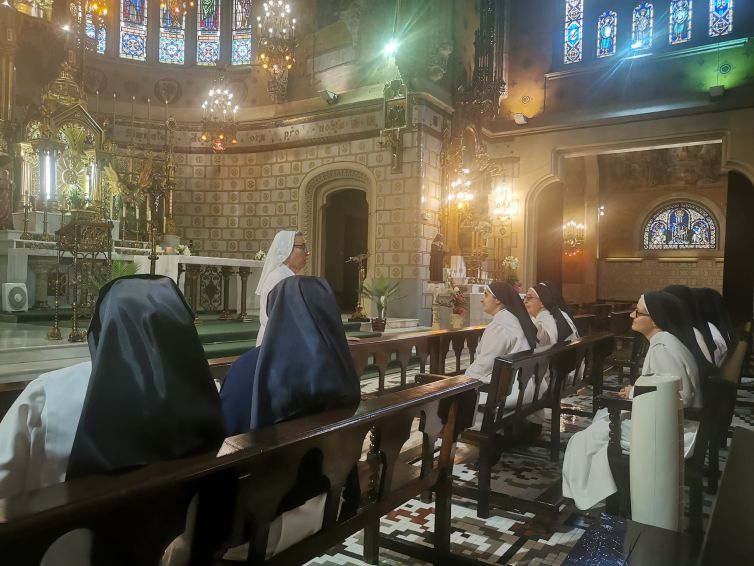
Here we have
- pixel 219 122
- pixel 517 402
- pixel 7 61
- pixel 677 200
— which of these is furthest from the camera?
pixel 677 200

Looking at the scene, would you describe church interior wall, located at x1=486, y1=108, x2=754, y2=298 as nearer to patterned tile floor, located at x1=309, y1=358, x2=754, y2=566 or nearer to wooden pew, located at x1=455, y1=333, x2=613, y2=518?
wooden pew, located at x1=455, y1=333, x2=613, y2=518

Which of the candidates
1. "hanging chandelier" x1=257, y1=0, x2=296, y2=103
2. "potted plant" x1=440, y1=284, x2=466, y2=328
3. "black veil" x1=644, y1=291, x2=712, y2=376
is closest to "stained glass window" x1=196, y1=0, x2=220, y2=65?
"hanging chandelier" x1=257, y1=0, x2=296, y2=103

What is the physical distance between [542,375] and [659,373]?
1.05 m

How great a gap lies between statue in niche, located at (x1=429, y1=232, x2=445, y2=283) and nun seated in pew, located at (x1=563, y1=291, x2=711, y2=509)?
963 centimetres

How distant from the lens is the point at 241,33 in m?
16.8

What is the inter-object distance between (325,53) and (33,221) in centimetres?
833

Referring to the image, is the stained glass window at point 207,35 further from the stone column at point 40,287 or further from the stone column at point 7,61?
the stone column at point 40,287

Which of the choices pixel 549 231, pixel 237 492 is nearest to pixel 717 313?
pixel 237 492

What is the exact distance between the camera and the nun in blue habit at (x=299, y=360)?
2.12 metres

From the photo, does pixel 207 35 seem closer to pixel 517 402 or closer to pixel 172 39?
pixel 172 39

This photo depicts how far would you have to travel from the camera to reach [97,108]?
609 inches

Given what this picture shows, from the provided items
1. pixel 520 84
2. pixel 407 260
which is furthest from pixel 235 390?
pixel 520 84

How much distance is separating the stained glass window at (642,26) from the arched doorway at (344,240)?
8858 millimetres

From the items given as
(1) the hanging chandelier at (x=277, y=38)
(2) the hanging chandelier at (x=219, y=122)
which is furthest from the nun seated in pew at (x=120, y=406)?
(2) the hanging chandelier at (x=219, y=122)
